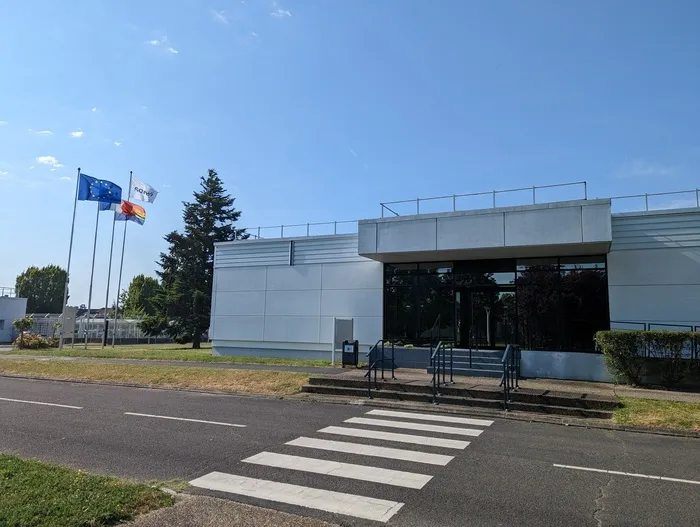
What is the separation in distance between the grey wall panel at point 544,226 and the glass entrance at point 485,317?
2.97 m

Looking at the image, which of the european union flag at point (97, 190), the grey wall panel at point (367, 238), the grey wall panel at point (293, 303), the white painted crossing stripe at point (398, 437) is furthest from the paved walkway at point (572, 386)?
the european union flag at point (97, 190)

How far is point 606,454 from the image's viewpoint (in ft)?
25.7

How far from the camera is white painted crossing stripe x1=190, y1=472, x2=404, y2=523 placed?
5.20 metres

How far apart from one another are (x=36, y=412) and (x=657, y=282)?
60.9ft

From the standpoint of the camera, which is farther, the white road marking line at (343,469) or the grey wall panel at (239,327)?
the grey wall panel at (239,327)

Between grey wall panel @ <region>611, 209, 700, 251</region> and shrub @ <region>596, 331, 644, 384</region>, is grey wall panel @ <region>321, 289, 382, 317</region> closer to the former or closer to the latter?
shrub @ <region>596, 331, 644, 384</region>

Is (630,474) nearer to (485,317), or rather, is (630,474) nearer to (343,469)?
(343,469)

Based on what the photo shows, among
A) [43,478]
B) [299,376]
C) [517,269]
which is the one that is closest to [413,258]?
[517,269]

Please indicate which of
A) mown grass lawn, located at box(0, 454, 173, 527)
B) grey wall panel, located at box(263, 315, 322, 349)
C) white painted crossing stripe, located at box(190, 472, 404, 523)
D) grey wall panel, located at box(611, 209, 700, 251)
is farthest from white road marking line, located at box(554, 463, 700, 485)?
grey wall panel, located at box(263, 315, 322, 349)

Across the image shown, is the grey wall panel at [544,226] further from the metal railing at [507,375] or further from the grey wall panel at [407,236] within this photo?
the metal railing at [507,375]

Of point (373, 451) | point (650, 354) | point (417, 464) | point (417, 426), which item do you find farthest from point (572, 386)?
point (417, 464)

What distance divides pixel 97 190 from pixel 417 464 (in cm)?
2933

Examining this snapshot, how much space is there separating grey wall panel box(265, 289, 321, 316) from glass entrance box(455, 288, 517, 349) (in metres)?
6.44

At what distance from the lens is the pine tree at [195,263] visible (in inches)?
1578
